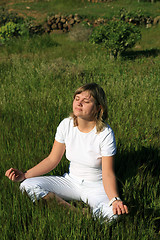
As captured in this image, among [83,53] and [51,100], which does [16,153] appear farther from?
[83,53]

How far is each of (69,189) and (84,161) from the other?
278mm

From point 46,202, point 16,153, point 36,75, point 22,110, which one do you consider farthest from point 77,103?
point 36,75

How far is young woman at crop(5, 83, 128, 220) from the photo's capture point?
2.08m

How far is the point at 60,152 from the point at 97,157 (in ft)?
1.27

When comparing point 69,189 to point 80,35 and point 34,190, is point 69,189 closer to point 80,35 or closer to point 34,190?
point 34,190

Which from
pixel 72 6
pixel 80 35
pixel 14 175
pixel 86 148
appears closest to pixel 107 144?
pixel 86 148

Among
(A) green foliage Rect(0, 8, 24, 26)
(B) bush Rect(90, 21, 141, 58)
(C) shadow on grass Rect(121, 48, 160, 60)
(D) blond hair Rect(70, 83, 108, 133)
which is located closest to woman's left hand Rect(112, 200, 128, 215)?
(D) blond hair Rect(70, 83, 108, 133)

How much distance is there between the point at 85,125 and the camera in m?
2.22

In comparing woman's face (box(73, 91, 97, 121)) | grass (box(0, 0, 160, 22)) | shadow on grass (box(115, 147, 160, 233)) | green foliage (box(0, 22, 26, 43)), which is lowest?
shadow on grass (box(115, 147, 160, 233))

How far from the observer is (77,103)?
6.89 ft

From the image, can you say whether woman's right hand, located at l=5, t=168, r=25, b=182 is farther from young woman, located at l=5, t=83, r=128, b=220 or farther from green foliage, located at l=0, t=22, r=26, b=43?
green foliage, located at l=0, t=22, r=26, b=43

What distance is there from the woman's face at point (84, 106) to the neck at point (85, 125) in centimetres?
8

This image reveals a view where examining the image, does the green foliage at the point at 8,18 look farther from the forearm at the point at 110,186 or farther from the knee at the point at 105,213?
the knee at the point at 105,213

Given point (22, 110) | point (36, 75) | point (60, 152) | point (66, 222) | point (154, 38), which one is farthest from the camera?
point (154, 38)
